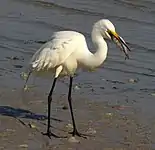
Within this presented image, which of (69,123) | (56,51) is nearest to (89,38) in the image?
(69,123)

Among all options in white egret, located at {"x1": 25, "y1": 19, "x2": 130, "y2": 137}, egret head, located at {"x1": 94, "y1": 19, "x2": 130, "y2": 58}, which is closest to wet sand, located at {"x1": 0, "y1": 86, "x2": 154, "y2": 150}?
white egret, located at {"x1": 25, "y1": 19, "x2": 130, "y2": 137}

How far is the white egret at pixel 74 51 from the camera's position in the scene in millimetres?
7270

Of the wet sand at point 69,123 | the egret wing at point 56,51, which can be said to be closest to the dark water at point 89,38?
the wet sand at point 69,123

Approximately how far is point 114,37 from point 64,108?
49.9 inches

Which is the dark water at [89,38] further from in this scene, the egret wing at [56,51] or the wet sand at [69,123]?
the egret wing at [56,51]

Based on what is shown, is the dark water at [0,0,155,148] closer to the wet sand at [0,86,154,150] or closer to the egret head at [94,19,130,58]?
the wet sand at [0,86,154,150]

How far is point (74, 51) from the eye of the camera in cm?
736

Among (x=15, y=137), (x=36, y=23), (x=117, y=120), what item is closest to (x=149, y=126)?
(x=117, y=120)

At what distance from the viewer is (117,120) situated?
775 cm

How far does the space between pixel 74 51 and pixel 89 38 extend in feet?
13.8

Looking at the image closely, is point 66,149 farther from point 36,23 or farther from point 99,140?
point 36,23

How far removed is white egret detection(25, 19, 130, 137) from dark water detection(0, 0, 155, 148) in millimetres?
1065

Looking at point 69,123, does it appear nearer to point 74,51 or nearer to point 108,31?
point 74,51

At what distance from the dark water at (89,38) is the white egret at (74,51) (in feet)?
3.50
